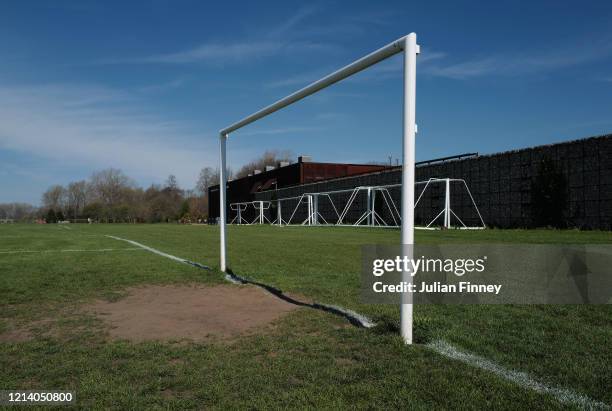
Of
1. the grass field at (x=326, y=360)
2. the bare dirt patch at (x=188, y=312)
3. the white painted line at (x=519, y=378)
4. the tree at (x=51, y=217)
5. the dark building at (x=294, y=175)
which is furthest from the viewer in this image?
the tree at (x=51, y=217)

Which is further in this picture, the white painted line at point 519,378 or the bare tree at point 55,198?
the bare tree at point 55,198

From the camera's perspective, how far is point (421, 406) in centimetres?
260

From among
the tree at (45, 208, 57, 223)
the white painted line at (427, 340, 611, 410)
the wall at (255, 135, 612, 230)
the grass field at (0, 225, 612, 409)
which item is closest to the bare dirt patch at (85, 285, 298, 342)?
the grass field at (0, 225, 612, 409)

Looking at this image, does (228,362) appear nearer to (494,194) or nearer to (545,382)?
(545,382)

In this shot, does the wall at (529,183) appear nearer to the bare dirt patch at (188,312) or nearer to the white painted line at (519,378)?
the bare dirt patch at (188,312)

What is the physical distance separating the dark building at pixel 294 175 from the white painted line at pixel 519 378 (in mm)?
42350


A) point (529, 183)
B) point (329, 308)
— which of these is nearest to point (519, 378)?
point (329, 308)

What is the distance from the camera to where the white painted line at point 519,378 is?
103 inches

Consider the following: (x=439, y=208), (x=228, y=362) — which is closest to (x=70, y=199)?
(x=439, y=208)

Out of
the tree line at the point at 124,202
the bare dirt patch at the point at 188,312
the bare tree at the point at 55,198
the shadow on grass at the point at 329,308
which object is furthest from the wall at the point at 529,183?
the bare tree at the point at 55,198

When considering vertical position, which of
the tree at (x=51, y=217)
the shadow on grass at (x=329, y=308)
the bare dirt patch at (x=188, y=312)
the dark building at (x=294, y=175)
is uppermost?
the dark building at (x=294, y=175)

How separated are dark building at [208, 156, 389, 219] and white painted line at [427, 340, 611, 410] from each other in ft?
139

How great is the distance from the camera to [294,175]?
5509cm

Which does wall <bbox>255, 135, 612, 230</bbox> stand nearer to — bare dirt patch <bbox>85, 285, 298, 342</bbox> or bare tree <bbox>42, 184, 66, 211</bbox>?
bare dirt patch <bbox>85, 285, 298, 342</bbox>
